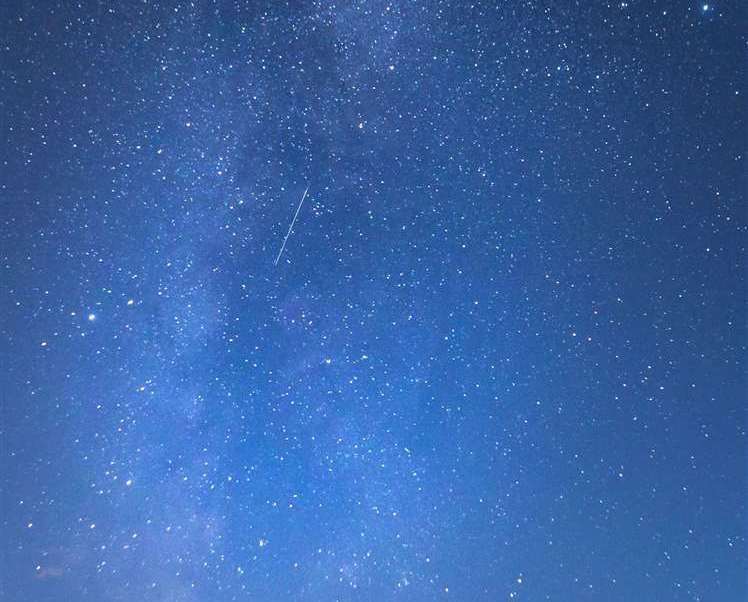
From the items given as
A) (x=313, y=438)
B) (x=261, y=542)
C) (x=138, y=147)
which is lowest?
(x=261, y=542)

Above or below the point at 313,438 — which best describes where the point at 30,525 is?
above

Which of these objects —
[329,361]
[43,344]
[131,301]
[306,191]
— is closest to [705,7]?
[306,191]

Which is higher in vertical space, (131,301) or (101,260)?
(101,260)

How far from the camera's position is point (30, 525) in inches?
55.2

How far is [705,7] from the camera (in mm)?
1233

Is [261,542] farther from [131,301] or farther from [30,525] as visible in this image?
[131,301]

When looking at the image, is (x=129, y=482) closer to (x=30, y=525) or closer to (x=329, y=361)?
(x=30, y=525)

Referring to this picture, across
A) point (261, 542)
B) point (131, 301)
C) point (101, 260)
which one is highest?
point (101, 260)

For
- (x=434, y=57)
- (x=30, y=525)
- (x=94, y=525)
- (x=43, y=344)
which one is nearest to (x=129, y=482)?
(x=94, y=525)

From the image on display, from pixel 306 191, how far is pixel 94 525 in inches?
44.8

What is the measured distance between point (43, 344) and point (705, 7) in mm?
1981

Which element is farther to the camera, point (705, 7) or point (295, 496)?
point (295, 496)

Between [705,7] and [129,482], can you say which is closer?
[705,7]

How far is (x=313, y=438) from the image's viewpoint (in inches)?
53.7
